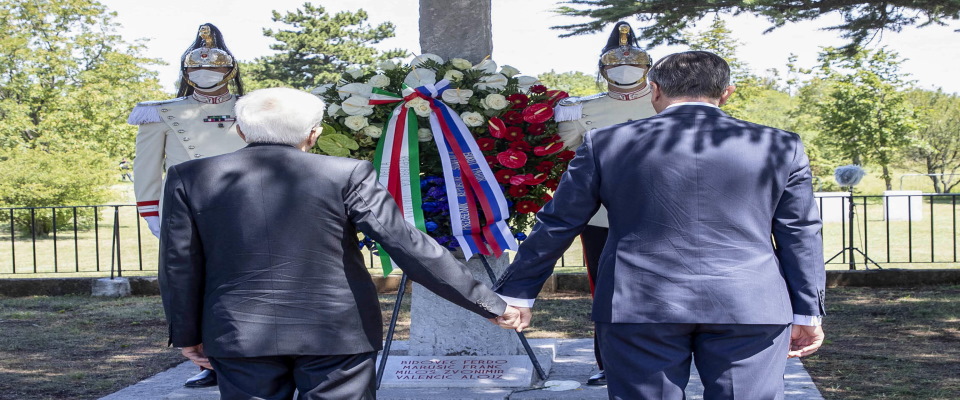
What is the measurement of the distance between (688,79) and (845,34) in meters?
5.95

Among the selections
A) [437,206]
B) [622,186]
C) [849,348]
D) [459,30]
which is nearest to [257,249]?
[622,186]

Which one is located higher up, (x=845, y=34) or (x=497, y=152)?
(x=845, y=34)

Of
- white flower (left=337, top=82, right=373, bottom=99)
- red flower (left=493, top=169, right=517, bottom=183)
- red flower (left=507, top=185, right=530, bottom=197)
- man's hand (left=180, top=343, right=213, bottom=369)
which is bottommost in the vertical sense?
man's hand (left=180, top=343, right=213, bottom=369)

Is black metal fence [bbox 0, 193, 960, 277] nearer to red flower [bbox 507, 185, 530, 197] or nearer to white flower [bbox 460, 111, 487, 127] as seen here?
red flower [bbox 507, 185, 530, 197]

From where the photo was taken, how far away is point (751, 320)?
258 centimetres

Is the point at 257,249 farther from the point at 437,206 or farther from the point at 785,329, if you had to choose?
the point at 437,206

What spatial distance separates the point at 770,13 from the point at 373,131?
4.26 metres

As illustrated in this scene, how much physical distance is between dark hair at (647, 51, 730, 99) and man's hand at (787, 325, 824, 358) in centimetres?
77

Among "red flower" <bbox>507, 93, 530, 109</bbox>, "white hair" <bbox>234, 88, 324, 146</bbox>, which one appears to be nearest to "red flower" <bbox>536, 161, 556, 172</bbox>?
"red flower" <bbox>507, 93, 530, 109</bbox>

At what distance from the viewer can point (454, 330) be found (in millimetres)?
5176

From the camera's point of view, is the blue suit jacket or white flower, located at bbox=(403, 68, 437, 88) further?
white flower, located at bbox=(403, 68, 437, 88)

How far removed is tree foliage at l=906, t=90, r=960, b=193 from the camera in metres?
30.5

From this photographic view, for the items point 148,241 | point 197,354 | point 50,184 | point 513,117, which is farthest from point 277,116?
point 50,184

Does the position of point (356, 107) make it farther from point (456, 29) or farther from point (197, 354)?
point (197, 354)
